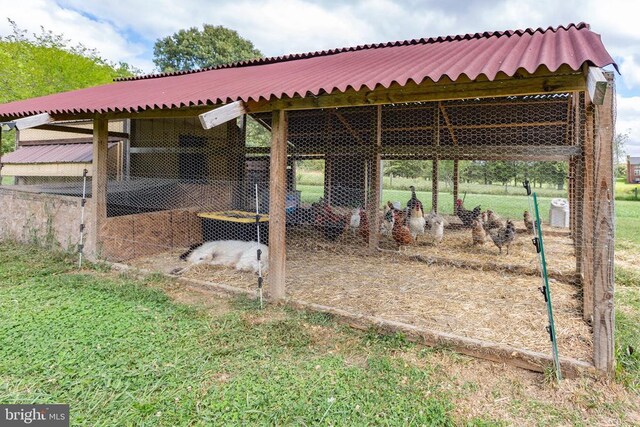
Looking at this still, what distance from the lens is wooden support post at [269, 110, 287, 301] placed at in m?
3.32

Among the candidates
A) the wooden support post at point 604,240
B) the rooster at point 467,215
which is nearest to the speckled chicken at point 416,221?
the rooster at point 467,215

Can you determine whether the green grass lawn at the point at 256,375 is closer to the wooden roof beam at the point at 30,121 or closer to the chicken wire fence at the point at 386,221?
the chicken wire fence at the point at 386,221

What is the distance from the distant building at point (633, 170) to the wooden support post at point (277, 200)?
46366 millimetres

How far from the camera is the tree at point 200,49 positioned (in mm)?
23141

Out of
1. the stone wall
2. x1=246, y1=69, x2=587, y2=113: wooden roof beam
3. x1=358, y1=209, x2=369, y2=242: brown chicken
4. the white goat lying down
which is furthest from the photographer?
x1=358, y1=209, x2=369, y2=242: brown chicken

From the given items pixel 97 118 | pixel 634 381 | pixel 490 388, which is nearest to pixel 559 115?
pixel 634 381

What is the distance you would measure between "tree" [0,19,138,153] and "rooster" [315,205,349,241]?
11385mm

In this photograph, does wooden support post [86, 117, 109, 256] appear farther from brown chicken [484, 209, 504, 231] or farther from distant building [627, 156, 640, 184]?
distant building [627, 156, 640, 184]

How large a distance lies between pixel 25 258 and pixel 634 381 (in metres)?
6.06

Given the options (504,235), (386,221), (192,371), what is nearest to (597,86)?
(192,371)

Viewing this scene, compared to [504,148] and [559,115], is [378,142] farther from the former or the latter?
[559,115]

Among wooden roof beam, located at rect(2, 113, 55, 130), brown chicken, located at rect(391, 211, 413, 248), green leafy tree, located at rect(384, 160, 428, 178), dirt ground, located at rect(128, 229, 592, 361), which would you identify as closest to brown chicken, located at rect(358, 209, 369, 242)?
dirt ground, located at rect(128, 229, 592, 361)

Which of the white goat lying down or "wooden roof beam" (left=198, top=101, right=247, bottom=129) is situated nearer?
"wooden roof beam" (left=198, top=101, right=247, bottom=129)

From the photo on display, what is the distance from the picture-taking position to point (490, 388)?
2.16 m
